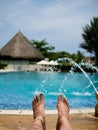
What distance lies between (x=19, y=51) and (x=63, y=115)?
3407cm

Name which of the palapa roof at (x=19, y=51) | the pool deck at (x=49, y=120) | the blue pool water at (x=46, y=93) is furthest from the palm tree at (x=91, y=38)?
the pool deck at (x=49, y=120)

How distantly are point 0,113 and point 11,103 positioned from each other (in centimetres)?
255

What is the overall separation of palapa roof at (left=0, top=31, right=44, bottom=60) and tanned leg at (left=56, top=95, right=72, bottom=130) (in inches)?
1288

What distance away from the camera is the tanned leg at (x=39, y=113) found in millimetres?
2436

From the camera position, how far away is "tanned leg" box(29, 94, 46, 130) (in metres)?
2.44

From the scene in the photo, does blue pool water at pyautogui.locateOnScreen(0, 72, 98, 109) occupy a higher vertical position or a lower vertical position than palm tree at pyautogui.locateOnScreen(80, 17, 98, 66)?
lower

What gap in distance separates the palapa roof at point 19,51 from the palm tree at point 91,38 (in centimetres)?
900

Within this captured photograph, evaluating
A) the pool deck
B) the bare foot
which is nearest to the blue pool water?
the pool deck

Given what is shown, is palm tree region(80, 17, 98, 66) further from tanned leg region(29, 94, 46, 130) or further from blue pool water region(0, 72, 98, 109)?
tanned leg region(29, 94, 46, 130)

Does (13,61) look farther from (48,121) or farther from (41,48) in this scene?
(48,121)

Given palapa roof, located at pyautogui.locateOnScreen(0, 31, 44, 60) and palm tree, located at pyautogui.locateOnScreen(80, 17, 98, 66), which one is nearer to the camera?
palapa roof, located at pyautogui.locateOnScreen(0, 31, 44, 60)

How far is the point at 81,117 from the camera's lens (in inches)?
177

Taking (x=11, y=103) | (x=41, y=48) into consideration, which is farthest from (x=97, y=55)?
(x=11, y=103)

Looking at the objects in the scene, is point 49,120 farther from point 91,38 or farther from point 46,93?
point 91,38
